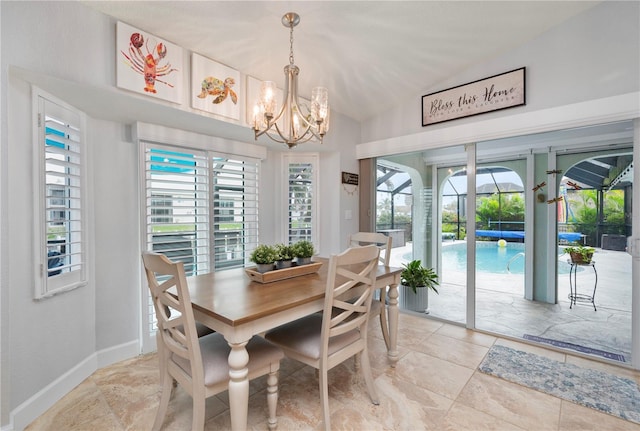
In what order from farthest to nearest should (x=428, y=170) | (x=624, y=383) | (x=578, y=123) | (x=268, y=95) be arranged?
(x=428, y=170) < (x=578, y=123) < (x=624, y=383) < (x=268, y=95)

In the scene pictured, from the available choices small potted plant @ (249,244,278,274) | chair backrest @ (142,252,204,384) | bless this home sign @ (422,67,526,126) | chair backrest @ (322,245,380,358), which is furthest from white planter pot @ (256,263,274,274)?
bless this home sign @ (422,67,526,126)

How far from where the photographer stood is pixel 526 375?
2.22 metres

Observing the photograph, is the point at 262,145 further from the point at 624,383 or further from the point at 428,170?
the point at 624,383

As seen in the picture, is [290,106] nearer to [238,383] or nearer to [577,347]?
[238,383]

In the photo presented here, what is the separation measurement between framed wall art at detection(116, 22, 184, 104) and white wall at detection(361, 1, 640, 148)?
111 inches

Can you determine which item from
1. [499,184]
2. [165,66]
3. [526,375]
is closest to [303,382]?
[526,375]

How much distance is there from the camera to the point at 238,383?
53.7 inches

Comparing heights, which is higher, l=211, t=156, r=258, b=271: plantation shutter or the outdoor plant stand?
l=211, t=156, r=258, b=271: plantation shutter

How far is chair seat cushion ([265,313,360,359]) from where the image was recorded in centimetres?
170

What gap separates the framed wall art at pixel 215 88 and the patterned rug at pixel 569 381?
303 cm

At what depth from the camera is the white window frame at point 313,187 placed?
3.68 m

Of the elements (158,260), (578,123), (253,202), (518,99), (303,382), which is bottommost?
(303,382)

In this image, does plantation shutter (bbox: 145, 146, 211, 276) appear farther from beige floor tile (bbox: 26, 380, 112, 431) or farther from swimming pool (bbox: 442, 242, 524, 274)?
swimming pool (bbox: 442, 242, 524, 274)

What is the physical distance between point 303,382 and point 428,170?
269cm
